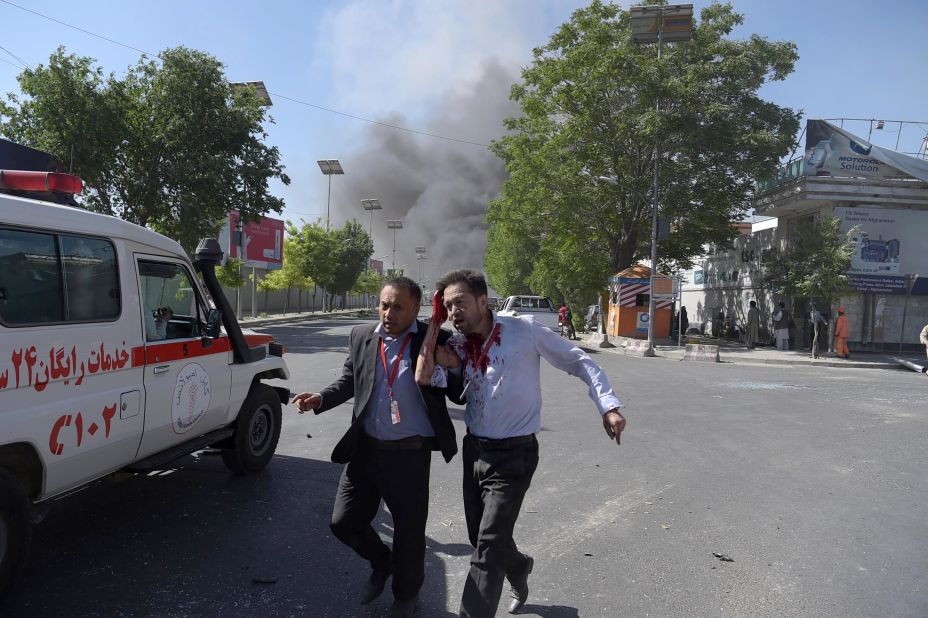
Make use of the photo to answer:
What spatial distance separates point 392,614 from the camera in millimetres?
2883

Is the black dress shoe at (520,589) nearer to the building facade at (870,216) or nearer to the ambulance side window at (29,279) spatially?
the ambulance side window at (29,279)

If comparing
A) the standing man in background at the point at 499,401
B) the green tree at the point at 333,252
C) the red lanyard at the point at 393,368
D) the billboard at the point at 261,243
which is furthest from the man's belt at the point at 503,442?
the green tree at the point at 333,252

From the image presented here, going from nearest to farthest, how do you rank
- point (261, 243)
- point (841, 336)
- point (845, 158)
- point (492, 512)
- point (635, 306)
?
point (492, 512) < point (841, 336) < point (845, 158) < point (635, 306) < point (261, 243)

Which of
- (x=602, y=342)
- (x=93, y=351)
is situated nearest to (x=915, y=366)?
(x=602, y=342)

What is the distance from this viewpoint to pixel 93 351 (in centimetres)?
328

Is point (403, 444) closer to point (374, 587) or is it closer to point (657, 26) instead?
point (374, 587)

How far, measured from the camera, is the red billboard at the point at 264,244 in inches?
1547

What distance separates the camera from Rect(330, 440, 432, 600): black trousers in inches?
110

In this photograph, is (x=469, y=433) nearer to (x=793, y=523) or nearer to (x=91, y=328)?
(x=91, y=328)

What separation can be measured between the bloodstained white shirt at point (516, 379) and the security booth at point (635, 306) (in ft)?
70.3

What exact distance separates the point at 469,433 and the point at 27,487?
2.11 meters

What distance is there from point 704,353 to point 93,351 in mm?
17124

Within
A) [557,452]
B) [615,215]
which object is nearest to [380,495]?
[557,452]

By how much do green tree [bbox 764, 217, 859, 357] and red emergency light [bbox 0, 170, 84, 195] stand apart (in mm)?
19640
